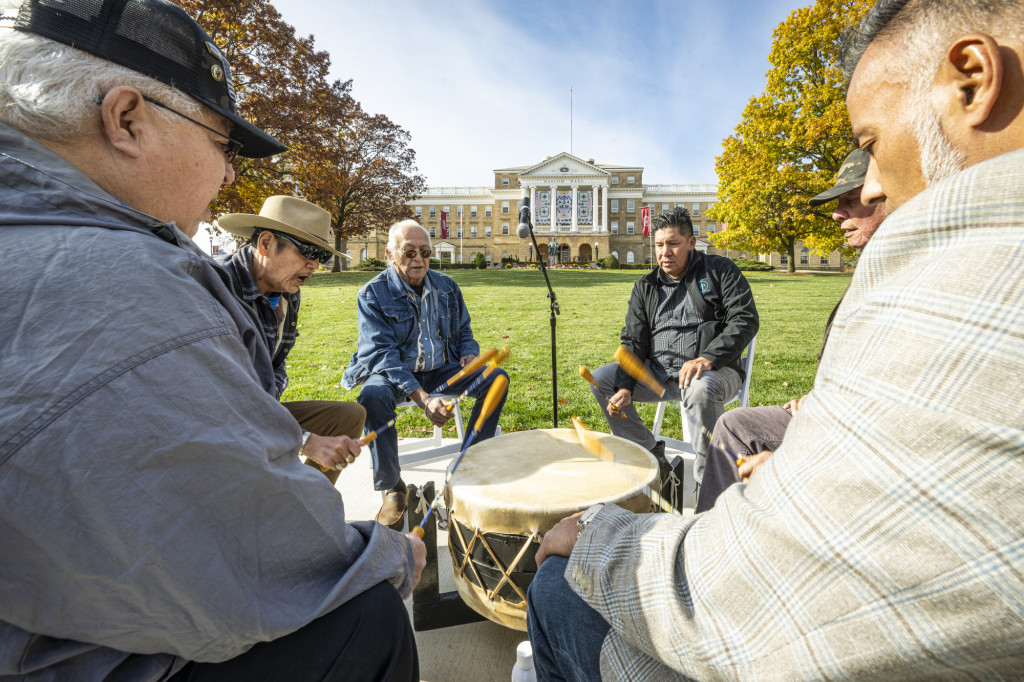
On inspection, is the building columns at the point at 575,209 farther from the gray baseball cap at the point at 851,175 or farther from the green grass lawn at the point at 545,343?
the gray baseball cap at the point at 851,175

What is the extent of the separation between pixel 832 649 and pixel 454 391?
3571mm

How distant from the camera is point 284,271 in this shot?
3.21 metres

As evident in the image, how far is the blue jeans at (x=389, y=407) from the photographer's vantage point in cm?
345

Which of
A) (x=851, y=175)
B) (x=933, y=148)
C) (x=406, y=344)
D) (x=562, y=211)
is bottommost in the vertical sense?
(x=406, y=344)

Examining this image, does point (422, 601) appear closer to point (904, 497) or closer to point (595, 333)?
point (904, 497)

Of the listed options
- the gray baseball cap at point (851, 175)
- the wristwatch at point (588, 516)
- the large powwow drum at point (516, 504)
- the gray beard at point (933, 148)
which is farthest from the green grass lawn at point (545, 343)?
the gray beard at point (933, 148)

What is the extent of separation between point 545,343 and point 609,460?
775 centimetres

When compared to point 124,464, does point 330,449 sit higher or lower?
lower

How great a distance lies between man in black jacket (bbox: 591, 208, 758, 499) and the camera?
12.3 feet

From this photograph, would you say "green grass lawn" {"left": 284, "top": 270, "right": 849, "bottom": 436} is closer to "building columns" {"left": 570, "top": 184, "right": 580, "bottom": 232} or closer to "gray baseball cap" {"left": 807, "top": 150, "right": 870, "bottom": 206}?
"gray baseball cap" {"left": 807, "top": 150, "right": 870, "bottom": 206}

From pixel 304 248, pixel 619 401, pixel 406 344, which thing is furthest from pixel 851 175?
pixel 304 248

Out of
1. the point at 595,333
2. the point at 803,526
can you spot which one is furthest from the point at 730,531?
the point at 595,333

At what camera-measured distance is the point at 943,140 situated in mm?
1017

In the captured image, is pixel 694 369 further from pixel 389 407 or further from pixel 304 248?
pixel 304 248
